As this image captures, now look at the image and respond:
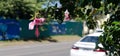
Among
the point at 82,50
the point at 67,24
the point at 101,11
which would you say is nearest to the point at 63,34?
the point at 67,24

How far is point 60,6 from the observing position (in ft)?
10.6

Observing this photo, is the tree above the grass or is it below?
above

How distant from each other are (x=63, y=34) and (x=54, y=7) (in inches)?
1517

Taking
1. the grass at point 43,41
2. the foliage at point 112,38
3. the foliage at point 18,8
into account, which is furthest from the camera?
the foliage at point 18,8

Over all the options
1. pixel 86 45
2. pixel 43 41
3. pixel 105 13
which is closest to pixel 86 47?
pixel 86 45

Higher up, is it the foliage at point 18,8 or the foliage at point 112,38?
the foliage at point 112,38

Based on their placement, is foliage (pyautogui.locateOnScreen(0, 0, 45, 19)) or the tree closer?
the tree

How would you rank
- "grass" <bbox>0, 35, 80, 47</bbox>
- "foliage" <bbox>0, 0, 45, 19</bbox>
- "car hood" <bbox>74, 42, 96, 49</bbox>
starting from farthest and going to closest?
"foliage" <bbox>0, 0, 45, 19</bbox> → "grass" <bbox>0, 35, 80, 47</bbox> → "car hood" <bbox>74, 42, 96, 49</bbox>

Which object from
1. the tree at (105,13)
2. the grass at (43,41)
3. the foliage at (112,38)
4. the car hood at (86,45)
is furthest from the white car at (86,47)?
the grass at (43,41)

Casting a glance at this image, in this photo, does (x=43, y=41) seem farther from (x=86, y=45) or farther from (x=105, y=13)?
(x=105, y=13)

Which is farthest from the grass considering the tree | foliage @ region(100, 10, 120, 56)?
foliage @ region(100, 10, 120, 56)

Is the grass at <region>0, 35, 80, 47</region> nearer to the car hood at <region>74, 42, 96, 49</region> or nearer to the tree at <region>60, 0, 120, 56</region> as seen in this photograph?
the car hood at <region>74, 42, 96, 49</region>

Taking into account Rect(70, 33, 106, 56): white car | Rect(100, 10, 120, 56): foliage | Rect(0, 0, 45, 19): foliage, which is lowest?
Rect(70, 33, 106, 56): white car

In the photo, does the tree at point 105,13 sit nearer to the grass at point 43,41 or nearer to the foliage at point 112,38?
the foliage at point 112,38
